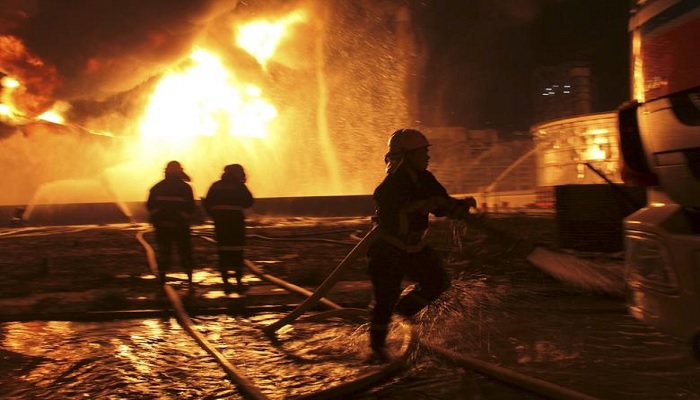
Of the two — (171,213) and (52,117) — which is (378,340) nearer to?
(171,213)

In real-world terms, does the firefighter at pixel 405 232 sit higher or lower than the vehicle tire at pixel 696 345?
higher

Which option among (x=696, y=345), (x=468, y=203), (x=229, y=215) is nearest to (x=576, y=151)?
(x=229, y=215)

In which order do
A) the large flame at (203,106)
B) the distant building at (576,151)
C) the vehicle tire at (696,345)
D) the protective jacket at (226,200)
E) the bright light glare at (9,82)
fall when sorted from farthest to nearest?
the large flame at (203,106)
the distant building at (576,151)
the bright light glare at (9,82)
the protective jacket at (226,200)
the vehicle tire at (696,345)

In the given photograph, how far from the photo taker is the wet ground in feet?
11.8

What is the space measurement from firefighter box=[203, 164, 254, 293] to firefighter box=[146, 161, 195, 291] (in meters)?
0.29

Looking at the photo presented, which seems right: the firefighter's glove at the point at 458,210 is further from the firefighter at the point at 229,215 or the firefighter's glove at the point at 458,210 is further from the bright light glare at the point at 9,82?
the bright light glare at the point at 9,82

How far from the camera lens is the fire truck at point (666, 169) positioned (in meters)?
2.53

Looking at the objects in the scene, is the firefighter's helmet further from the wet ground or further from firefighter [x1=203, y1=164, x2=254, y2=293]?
the wet ground

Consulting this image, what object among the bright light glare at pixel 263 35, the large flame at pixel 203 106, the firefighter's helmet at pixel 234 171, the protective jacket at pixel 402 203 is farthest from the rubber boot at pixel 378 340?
the bright light glare at pixel 263 35

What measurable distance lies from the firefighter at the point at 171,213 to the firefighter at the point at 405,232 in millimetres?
3766

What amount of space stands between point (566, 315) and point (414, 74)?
99.0ft

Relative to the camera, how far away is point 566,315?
5.44m

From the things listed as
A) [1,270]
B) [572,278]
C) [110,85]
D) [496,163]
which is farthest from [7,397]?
[496,163]

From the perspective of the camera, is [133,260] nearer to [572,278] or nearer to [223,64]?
[572,278]
